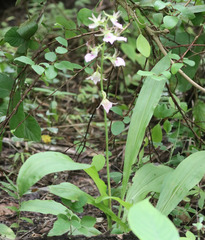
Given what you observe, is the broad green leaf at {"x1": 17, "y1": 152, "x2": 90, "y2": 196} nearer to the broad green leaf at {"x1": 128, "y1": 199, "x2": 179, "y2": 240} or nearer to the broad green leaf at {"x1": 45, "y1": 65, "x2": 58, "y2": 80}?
the broad green leaf at {"x1": 45, "y1": 65, "x2": 58, "y2": 80}

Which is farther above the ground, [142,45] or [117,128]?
[142,45]

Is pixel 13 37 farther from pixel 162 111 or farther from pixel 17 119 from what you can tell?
pixel 162 111

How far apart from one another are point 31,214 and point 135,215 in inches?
47.3

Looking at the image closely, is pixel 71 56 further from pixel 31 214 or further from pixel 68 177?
pixel 31 214

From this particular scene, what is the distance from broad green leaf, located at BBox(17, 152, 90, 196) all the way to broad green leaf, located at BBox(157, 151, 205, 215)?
34 centimetres

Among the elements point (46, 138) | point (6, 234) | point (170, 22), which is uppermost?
point (170, 22)

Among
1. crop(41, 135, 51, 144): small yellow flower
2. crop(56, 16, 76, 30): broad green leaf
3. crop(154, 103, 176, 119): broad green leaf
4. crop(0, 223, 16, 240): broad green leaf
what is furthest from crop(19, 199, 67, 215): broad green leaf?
crop(41, 135, 51, 144): small yellow flower

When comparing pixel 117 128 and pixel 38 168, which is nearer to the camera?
pixel 38 168

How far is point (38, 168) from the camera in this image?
1.23 m

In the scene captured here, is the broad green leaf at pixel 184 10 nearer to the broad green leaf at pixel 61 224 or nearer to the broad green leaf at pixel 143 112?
A: the broad green leaf at pixel 143 112

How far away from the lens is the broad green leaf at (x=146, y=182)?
1495 mm

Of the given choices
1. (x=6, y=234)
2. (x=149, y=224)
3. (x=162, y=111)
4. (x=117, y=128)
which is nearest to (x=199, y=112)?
(x=162, y=111)

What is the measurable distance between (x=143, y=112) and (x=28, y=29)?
0.56 metres

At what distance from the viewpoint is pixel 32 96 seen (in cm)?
318
